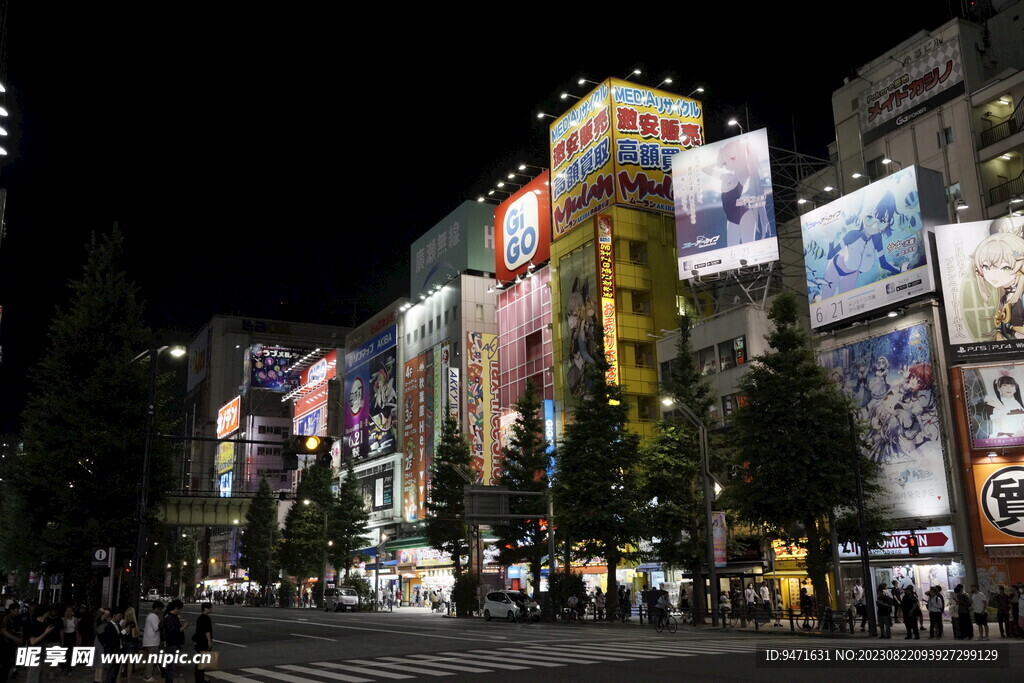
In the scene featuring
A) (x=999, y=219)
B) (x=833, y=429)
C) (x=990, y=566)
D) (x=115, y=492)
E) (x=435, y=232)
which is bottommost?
(x=990, y=566)

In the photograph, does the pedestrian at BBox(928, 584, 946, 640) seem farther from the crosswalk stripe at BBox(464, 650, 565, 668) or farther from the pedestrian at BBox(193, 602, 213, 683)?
the pedestrian at BBox(193, 602, 213, 683)

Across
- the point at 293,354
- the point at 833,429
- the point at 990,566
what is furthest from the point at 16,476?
the point at 293,354

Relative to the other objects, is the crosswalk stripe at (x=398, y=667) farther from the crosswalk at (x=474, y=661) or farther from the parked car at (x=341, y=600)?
the parked car at (x=341, y=600)

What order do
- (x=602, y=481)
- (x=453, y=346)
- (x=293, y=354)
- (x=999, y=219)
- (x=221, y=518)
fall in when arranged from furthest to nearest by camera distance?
(x=293, y=354)
(x=453, y=346)
(x=221, y=518)
(x=602, y=481)
(x=999, y=219)

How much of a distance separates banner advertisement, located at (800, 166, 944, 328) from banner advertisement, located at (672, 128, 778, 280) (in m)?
4.99

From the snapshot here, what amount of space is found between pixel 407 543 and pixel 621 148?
1610 inches

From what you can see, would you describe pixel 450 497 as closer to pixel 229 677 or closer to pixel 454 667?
pixel 454 667

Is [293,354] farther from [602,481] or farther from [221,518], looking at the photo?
[602,481]

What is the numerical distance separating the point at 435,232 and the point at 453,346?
54.2ft

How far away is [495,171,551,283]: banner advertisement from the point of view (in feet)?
232

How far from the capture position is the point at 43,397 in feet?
96.5

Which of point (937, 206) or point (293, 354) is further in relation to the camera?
point (293, 354)

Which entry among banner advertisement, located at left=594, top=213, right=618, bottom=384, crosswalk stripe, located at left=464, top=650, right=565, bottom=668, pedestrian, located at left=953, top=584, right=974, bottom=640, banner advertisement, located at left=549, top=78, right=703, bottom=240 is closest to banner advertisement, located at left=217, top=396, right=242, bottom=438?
banner advertisement, located at left=549, top=78, right=703, bottom=240

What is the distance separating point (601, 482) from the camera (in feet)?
132
